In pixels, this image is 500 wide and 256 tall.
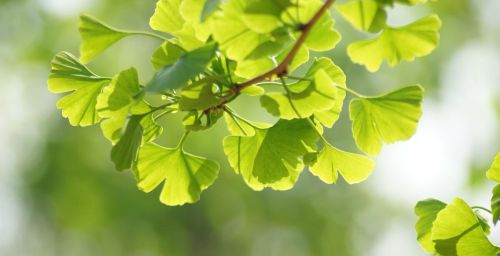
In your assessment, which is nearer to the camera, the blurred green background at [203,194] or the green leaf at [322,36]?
the green leaf at [322,36]

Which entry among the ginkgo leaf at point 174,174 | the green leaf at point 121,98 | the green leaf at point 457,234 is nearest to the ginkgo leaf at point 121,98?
the green leaf at point 121,98

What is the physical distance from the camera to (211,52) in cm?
67

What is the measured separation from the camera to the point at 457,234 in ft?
2.76

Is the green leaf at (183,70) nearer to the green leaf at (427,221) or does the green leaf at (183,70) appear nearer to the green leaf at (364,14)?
the green leaf at (364,14)

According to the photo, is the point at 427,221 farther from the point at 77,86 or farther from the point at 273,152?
the point at 77,86

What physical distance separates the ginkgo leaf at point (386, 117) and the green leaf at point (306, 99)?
2.2 inches

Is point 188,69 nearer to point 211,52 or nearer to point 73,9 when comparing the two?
point 211,52

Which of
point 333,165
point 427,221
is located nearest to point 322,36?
point 333,165

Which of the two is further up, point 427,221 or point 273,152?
point 273,152

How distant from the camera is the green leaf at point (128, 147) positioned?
73cm

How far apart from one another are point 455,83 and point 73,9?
127 inches

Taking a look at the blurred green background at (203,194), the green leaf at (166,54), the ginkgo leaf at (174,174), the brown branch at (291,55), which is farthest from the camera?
the blurred green background at (203,194)

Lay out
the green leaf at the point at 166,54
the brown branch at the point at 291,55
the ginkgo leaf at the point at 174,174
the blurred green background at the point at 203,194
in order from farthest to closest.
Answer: the blurred green background at the point at 203,194 → the ginkgo leaf at the point at 174,174 → the green leaf at the point at 166,54 → the brown branch at the point at 291,55

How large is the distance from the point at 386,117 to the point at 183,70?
0.22m
